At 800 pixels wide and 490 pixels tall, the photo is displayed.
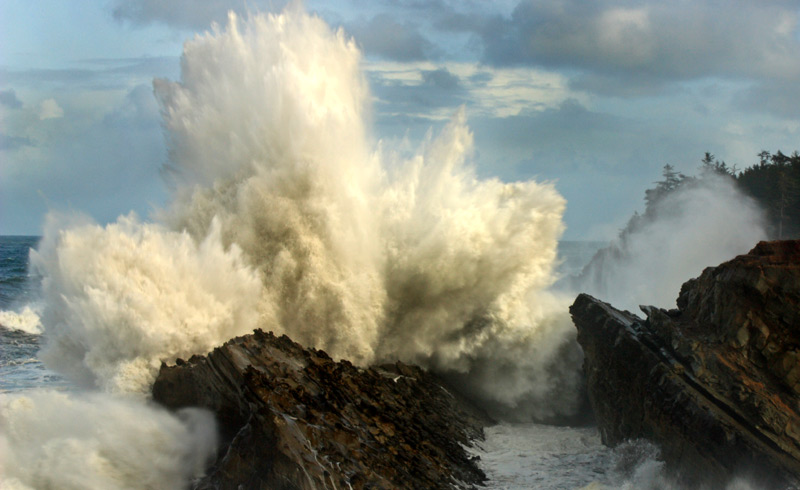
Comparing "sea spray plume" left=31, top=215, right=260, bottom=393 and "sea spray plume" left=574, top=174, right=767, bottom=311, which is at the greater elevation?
"sea spray plume" left=574, top=174, right=767, bottom=311

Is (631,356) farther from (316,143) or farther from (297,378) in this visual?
(316,143)

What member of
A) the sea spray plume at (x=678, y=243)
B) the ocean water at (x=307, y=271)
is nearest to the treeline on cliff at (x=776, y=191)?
the sea spray plume at (x=678, y=243)

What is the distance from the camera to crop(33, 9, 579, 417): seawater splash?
14.8 m

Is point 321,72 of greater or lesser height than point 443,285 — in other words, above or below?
above

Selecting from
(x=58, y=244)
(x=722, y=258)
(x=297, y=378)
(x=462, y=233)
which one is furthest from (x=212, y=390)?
(x=722, y=258)

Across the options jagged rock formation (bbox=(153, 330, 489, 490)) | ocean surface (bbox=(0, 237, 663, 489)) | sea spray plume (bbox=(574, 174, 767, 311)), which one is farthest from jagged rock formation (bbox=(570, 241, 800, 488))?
sea spray plume (bbox=(574, 174, 767, 311))

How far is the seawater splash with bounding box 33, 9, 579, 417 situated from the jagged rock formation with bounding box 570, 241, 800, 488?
17.0 ft

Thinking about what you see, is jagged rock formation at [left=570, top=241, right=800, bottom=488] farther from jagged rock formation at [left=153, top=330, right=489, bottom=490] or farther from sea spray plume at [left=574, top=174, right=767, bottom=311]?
sea spray plume at [left=574, top=174, right=767, bottom=311]

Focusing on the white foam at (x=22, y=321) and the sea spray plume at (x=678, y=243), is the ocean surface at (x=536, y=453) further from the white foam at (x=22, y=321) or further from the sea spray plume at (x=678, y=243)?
the sea spray plume at (x=678, y=243)

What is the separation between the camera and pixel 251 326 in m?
16.2

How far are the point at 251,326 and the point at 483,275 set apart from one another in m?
7.07

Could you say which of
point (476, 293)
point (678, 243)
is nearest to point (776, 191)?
point (678, 243)

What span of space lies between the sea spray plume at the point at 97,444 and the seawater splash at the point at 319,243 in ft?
7.94

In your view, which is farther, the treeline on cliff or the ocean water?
the treeline on cliff
